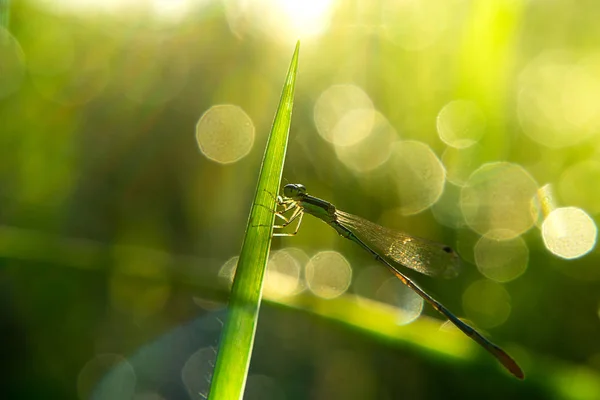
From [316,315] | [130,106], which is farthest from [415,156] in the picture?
[130,106]

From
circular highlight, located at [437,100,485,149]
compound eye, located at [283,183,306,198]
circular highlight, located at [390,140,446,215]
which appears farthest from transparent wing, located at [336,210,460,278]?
circular highlight, located at [437,100,485,149]

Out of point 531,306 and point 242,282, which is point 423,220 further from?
point 242,282

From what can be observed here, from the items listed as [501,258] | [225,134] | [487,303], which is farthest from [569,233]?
[225,134]

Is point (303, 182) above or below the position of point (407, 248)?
above

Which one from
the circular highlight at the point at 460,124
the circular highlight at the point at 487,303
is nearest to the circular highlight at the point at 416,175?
the circular highlight at the point at 460,124

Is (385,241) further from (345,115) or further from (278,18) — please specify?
(278,18)

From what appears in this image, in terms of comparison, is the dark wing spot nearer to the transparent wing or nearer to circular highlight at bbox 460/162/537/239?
the transparent wing
